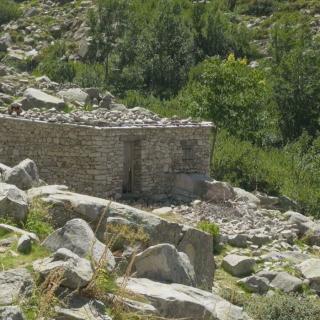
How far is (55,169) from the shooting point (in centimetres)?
1770

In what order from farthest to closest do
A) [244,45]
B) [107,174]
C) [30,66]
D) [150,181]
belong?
[244,45] < [30,66] < [150,181] < [107,174]

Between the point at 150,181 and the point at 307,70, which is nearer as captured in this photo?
the point at 150,181

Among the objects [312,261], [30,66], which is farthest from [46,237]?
[30,66]

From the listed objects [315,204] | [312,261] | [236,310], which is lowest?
[315,204]

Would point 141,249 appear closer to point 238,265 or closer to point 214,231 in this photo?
point 238,265

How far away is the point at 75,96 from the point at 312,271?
13646 millimetres

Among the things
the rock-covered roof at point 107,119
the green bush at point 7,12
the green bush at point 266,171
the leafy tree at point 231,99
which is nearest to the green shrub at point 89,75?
the leafy tree at point 231,99

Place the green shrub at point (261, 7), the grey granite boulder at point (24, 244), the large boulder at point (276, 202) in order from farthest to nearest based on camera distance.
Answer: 1. the green shrub at point (261, 7)
2. the large boulder at point (276, 202)
3. the grey granite boulder at point (24, 244)

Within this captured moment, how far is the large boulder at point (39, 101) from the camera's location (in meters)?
22.5

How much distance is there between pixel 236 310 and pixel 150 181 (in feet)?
33.3

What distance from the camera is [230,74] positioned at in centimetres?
3002

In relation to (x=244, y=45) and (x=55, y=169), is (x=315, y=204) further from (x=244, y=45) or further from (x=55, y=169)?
(x=244, y=45)

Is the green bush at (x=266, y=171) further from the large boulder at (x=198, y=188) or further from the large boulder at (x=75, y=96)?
the large boulder at (x=75, y=96)

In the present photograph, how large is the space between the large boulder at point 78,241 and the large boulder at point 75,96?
1691 cm
